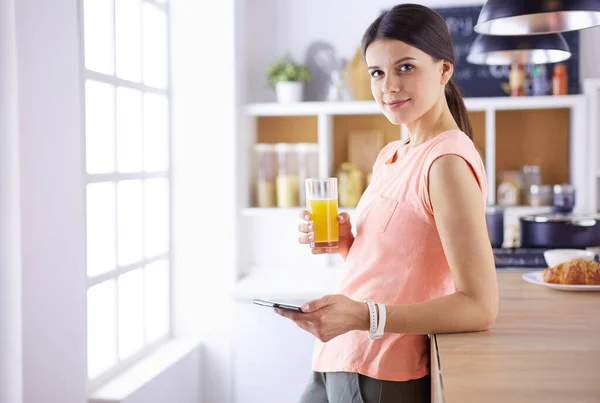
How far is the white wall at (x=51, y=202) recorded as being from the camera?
6.28 ft

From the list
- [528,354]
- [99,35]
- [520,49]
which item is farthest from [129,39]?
[528,354]

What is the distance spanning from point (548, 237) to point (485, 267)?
1.24 meters

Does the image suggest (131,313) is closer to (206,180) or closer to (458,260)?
(206,180)

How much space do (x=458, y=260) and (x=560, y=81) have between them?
9.19 ft

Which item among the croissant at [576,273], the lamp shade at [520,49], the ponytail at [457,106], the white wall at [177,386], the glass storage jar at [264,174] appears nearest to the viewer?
the ponytail at [457,106]

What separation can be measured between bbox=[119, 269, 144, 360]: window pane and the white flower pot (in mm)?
1323

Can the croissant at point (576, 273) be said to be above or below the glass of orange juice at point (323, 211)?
below

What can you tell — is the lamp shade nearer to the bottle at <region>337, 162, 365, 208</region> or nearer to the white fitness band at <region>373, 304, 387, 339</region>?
the bottle at <region>337, 162, 365, 208</region>

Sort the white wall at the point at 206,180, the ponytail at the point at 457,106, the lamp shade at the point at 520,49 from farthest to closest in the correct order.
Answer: the white wall at the point at 206,180 → the lamp shade at the point at 520,49 → the ponytail at the point at 457,106

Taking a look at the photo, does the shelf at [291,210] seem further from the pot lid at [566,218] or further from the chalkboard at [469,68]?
the pot lid at [566,218]

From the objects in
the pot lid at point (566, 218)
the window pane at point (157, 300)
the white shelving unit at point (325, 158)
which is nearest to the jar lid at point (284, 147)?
the white shelving unit at point (325, 158)

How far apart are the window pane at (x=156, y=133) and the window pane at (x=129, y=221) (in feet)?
0.66

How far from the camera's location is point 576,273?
189 cm

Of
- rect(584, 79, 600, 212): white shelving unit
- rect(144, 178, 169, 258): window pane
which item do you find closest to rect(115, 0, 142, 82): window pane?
rect(144, 178, 169, 258): window pane
